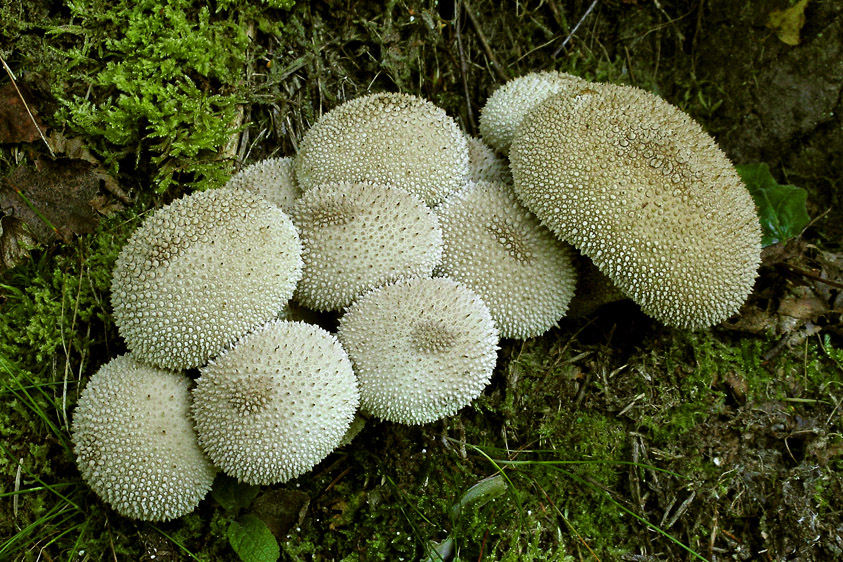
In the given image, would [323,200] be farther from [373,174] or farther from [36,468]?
[36,468]

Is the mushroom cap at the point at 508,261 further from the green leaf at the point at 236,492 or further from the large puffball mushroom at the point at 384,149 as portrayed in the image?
the green leaf at the point at 236,492

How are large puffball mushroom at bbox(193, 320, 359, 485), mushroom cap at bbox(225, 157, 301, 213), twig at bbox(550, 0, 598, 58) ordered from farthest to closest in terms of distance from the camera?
1. twig at bbox(550, 0, 598, 58)
2. mushroom cap at bbox(225, 157, 301, 213)
3. large puffball mushroom at bbox(193, 320, 359, 485)

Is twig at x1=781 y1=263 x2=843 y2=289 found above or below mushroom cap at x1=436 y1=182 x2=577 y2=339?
below

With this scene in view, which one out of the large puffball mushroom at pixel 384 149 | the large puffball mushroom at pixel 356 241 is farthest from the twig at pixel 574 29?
the large puffball mushroom at pixel 356 241

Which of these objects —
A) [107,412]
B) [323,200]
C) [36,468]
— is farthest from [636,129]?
[36,468]

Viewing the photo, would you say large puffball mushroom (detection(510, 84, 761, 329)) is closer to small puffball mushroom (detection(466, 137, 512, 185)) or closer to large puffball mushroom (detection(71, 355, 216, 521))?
small puffball mushroom (detection(466, 137, 512, 185))

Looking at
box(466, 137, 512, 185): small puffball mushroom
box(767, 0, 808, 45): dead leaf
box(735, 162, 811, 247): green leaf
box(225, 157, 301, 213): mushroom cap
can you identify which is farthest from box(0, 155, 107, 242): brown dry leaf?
box(767, 0, 808, 45): dead leaf

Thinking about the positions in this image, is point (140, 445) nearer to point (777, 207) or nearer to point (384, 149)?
point (384, 149)
